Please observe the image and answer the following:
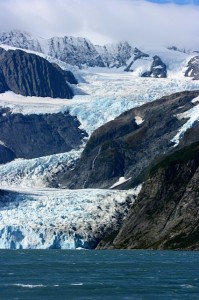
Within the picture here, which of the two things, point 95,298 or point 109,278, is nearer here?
point 95,298

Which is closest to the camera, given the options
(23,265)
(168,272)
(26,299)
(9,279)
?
(26,299)

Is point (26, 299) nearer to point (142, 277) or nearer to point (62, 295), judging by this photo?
point (62, 295)

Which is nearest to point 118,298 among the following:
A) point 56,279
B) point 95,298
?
point 95,298

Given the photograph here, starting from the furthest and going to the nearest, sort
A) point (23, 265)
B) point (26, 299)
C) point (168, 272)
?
point (23, 265) → point (168, 272) → point (26, 299)

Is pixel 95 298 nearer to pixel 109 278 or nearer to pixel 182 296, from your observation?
pixel 182 296

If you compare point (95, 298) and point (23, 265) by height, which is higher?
point (95, 298)

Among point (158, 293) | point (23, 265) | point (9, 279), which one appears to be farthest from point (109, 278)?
point (23, 265)
